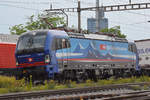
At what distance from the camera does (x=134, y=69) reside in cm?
2630

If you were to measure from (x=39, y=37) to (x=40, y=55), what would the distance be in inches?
44.5

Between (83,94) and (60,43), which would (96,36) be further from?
(83,94)

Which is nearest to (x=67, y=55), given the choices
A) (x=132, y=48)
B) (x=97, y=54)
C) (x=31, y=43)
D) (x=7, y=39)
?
(x=31, y=43)

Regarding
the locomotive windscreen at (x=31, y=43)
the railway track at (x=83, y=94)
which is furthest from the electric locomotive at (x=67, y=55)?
the railway track at (x=83, y=94)

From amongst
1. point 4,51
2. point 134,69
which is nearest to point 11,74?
point 4,51

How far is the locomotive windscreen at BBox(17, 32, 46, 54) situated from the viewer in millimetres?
18297

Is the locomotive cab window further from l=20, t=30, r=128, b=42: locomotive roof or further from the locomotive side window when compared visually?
the locomotive side window

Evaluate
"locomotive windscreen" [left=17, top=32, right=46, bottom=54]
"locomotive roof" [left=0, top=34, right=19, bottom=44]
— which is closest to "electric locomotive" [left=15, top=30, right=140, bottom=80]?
"locomotive windscreen" [left=17, top=32, right=46, bottom=54]

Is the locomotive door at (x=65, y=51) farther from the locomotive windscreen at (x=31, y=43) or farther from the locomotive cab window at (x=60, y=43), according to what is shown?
the locomotive windscreen at (x=31, y=43)

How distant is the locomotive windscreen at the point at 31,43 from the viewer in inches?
720

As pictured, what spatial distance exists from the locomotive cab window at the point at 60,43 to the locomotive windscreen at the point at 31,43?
643mm

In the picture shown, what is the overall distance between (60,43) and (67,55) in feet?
3.13

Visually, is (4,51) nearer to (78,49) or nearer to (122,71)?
(78,49)

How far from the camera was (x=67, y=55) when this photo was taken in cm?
1922
